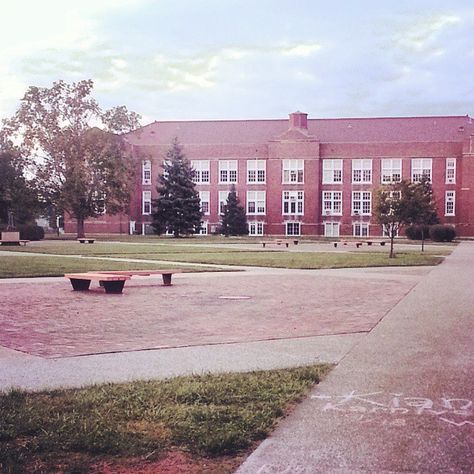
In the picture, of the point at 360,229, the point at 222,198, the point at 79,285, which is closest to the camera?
the point at 79,285

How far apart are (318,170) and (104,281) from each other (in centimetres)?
A: 7523

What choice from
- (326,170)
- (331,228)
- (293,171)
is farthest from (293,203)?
(326,170)

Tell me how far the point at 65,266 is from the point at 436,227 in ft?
159

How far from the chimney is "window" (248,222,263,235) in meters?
12.7

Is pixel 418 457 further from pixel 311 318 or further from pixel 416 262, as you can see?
pixel 416 262

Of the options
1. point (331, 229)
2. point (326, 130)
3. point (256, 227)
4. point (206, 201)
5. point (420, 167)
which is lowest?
point (331, 229)

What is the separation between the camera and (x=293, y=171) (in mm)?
88750

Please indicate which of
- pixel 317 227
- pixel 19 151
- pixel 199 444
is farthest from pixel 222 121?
pixel 199 444

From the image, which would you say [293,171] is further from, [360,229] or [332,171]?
[360,229]

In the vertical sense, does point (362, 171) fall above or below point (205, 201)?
above

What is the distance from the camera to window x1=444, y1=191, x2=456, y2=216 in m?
86.3

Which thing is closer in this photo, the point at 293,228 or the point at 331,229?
the point at 331,229

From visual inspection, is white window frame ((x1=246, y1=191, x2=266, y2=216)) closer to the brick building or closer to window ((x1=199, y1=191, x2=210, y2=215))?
the brick building

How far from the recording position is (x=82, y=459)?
442 cm
